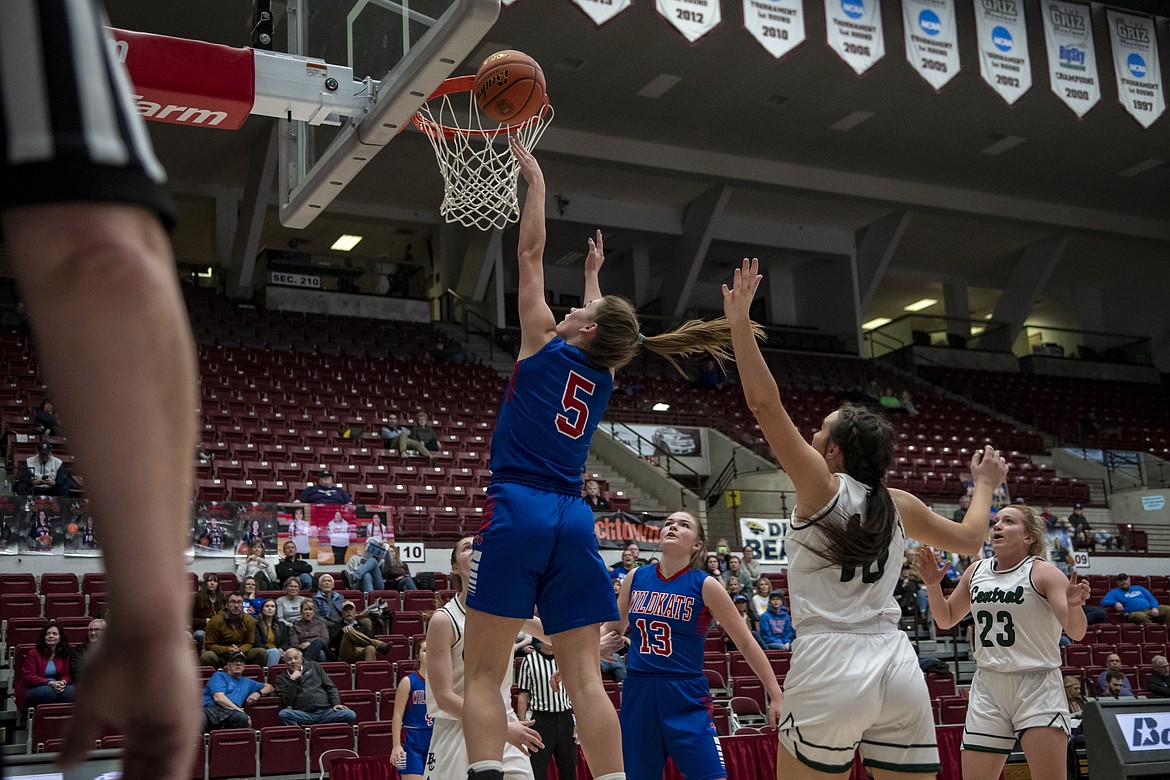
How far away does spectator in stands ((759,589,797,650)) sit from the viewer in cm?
1294

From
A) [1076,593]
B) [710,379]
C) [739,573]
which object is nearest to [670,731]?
[1076,593]

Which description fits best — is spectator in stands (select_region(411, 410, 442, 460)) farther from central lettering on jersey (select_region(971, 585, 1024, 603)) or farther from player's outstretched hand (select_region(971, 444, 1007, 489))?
player's outstretched hand (select_region(971, 444, 1007, 489))

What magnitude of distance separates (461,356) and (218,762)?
16.6m

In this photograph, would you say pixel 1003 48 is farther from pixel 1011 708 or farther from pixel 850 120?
pixel 1011 708

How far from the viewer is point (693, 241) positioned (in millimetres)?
28062

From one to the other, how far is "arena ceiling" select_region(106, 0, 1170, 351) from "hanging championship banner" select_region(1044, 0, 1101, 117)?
0.43 metres

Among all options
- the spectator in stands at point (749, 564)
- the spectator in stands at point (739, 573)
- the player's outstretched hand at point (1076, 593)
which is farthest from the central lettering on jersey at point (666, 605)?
the spectator in stands at point (749, 564)

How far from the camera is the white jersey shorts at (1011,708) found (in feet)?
18.8

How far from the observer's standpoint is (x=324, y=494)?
47.9ft

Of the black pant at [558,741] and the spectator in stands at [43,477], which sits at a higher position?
the spectator in stands at [43,477]

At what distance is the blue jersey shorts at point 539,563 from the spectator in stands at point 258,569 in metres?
9.38

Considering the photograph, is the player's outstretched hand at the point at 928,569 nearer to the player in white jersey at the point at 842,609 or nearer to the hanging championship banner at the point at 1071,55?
the player in white jersey at the point at 842,609

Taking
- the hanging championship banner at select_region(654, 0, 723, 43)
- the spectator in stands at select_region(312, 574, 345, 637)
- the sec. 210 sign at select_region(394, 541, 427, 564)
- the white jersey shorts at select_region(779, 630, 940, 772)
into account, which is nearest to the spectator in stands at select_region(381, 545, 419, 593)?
the sec. 210 sign at select_region(394, 541, 427, 564)

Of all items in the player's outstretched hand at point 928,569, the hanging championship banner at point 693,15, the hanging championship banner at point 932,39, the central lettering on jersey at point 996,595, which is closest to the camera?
the player's outstretched hand at point 928,569
